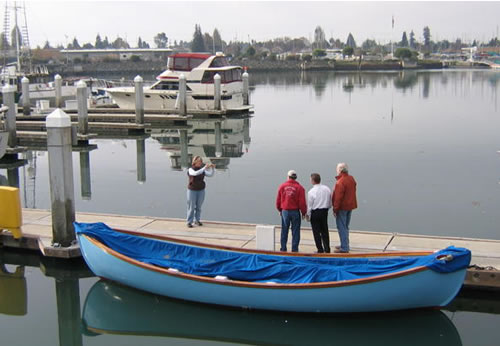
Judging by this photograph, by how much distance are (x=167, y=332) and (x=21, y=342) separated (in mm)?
2283

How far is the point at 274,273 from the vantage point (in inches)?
399

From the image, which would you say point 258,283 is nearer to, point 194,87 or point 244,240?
Result: point 244,240

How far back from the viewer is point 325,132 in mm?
35125

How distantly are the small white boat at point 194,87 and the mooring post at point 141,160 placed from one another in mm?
10336

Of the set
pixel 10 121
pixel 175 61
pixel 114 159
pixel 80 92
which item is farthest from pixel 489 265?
pixel 175 61

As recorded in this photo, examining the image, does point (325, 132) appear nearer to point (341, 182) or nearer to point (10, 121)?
point (10, 121)

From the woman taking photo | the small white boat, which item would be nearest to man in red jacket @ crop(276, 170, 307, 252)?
the woman taking photo

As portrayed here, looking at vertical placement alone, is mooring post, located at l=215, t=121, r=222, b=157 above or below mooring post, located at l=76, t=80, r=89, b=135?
below

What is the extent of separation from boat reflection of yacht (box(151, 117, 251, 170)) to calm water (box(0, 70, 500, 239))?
0.06 metres

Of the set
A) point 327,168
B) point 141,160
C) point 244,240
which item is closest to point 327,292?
point 244,240

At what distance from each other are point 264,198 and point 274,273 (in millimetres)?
8452

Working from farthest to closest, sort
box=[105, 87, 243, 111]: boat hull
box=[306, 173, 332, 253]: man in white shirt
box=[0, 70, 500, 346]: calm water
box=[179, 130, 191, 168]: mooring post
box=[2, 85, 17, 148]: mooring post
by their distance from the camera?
1. box=[105, 87, 243, 111]: boat hull
2. box=[179, 130, 191, 168]: mooring post
3. box=[2, 85, 17, 148]: mooring post
4. box=[306, 173, 332, 253]: man in white shirt
5. box=[0, 70, 500, 346]: calm water

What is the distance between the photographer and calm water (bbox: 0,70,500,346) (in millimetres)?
9930

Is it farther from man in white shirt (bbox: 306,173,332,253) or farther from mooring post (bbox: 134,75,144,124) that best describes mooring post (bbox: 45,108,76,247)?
mooring post (bbox: 134,75,144,124)
